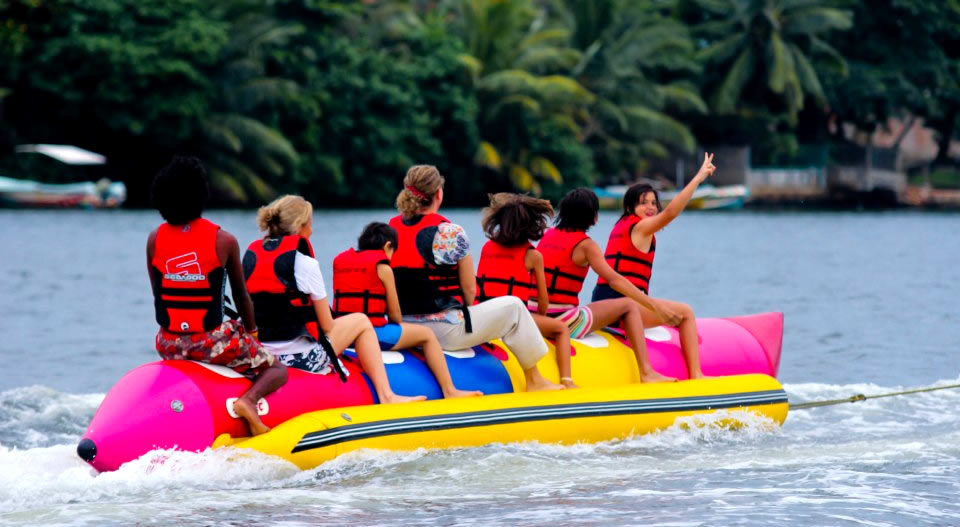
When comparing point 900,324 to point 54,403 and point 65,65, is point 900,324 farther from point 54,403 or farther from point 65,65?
point 65,65

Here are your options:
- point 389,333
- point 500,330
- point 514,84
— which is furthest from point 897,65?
point 389,333

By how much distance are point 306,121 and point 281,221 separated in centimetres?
2799

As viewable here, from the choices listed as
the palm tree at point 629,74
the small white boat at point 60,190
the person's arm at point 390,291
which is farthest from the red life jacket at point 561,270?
the palm tree at point 629,74

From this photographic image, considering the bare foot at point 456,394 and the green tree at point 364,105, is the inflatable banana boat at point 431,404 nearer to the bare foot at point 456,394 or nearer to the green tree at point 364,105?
the bare foot at point 456,394

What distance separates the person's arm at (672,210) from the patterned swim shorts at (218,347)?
2.42m

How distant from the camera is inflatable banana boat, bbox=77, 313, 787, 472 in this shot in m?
6.17

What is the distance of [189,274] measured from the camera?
6109 millimetres

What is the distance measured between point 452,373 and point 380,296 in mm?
594

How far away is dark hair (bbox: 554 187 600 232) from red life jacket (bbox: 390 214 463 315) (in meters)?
0.92

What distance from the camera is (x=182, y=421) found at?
20.2ft

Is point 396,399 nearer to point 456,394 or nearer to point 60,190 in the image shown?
point 456,394

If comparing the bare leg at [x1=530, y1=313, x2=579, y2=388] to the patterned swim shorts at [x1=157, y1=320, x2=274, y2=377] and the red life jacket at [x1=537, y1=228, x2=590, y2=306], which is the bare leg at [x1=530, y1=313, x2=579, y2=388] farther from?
the patterned swim shorts at [x1=157, y1=320, x2=274, y2=377]

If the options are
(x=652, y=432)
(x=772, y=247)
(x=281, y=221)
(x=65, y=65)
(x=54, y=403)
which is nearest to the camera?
(x=281, y=221)

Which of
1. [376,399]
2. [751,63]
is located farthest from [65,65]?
[376,399]
